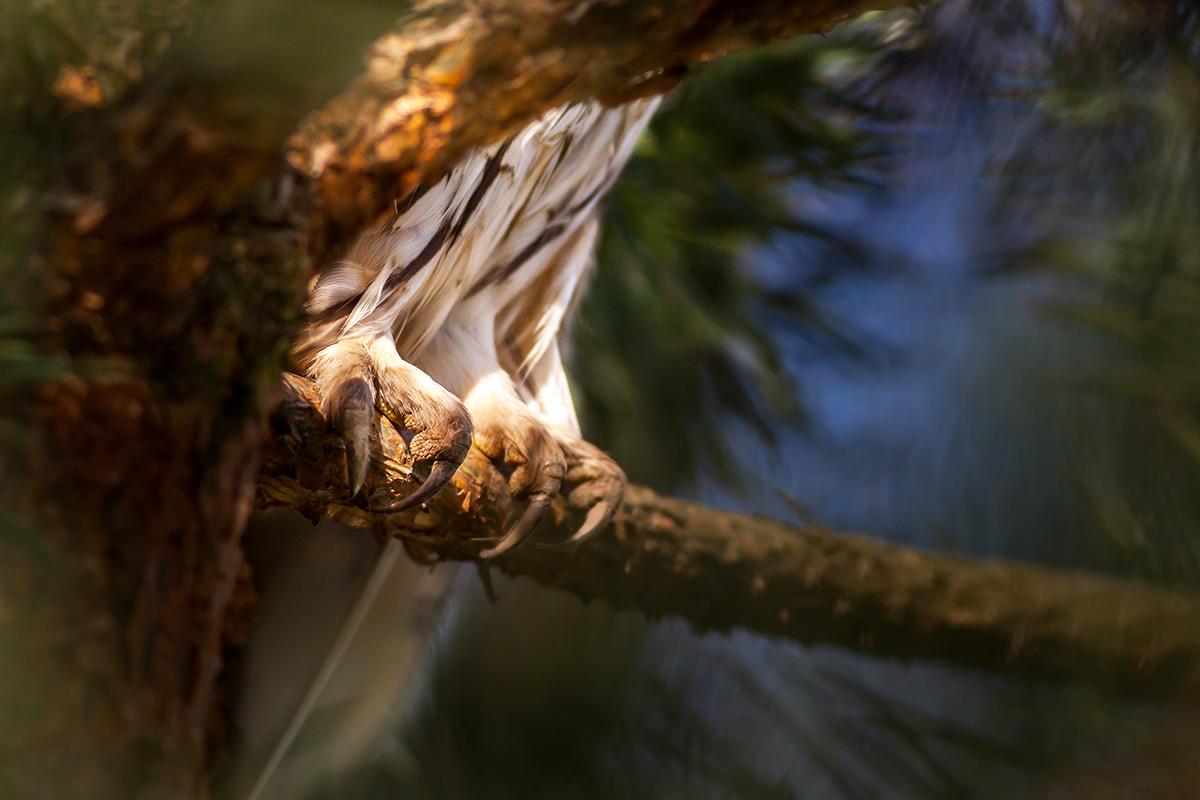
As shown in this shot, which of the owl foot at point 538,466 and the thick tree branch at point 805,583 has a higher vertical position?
the owl foot at point 538,466

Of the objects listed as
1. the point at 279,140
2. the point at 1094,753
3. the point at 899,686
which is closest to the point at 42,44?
the point at 279,140

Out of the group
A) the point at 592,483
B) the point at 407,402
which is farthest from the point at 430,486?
the point at 592,483

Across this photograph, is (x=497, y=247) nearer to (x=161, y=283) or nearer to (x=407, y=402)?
(x=407, y=402)

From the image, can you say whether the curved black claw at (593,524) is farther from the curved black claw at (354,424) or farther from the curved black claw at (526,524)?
the curved black claw at (354,424)

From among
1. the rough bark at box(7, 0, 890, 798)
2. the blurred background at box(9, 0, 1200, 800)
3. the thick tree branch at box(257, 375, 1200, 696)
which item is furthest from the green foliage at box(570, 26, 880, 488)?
the rough bark at box(7, 0, 890, 798)

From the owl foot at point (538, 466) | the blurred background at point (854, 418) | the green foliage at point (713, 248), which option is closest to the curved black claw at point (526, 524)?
the owl foot at point (538, 466)

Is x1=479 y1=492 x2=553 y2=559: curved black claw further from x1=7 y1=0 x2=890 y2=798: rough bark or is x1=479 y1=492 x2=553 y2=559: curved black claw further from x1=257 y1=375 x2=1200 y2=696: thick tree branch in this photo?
x1=7 y1=0 x2=890 y2=798: rough bark

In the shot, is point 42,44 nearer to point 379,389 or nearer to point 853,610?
point 379,389
